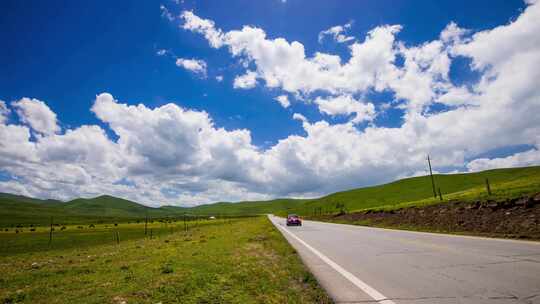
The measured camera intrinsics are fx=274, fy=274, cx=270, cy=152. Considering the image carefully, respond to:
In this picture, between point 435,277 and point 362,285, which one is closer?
point 362,285

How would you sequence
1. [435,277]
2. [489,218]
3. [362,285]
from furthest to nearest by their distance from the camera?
[489,218] → [435,277] → [362,285]

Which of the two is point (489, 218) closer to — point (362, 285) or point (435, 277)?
point (435, 277)

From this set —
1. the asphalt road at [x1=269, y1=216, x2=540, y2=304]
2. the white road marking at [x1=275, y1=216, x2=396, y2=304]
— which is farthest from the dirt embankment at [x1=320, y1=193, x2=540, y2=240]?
the white road marking at [x1=275, y1=216, x2=396, y2=304]

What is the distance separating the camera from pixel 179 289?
6695 mm

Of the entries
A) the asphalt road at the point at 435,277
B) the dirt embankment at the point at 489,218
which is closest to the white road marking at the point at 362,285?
the asphalt road at the point at 435,277

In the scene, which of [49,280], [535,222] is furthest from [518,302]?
[535,222]

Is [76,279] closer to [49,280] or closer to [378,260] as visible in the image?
[49,280]

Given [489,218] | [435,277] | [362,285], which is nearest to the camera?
[362,285]

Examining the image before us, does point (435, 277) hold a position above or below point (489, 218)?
above

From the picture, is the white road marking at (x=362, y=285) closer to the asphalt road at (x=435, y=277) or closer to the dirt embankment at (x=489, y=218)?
the asphalt road at (x=435, y=277)

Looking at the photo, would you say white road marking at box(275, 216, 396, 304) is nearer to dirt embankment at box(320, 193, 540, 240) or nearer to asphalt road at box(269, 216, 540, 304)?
asphalt road at box(269, 216, 540, 304)

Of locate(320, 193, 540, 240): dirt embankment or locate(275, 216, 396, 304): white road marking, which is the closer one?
locate(275, 216, 396, 304): white road marking

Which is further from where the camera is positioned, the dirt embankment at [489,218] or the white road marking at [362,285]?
the dirt embankment at [489,218]

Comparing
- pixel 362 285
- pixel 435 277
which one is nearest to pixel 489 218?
pixel 435 277
